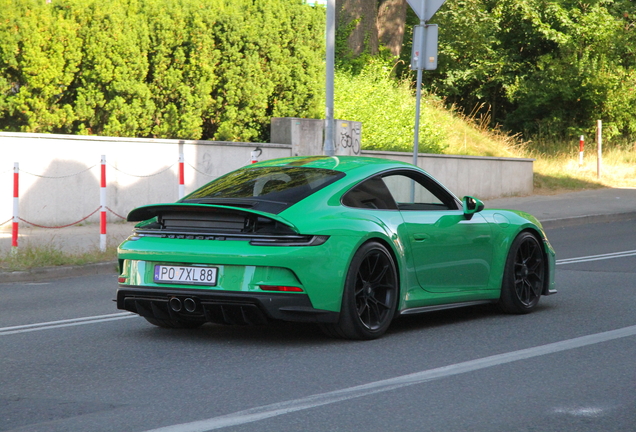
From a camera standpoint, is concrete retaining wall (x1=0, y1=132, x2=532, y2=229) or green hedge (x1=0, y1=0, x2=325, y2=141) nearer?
concrete retaining wall (x1=0, y1=132, x2=532, y2=229)

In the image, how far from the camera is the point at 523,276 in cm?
823

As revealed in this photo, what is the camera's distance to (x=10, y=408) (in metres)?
4.82

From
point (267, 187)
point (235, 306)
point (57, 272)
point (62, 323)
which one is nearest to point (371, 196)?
point (267, 187)

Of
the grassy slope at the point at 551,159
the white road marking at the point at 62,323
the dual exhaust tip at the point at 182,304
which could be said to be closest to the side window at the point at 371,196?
the dual exhaust tip at the point at 182,304

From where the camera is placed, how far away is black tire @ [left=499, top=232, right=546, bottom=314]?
802 cm

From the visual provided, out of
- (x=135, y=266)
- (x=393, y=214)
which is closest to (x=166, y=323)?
(x=135, y=266)

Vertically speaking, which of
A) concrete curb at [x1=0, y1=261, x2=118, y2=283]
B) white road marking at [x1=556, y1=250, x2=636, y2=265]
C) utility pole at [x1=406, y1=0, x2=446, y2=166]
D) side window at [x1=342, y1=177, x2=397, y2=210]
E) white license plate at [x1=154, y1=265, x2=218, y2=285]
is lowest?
concrete curb at [x1=0, y1=261, x2=118, y2=283]

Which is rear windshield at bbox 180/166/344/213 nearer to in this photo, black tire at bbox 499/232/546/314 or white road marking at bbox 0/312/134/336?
white road marking at bbox 0/312/134/336

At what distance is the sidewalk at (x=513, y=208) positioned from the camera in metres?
11.5

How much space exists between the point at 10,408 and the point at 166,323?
248cm

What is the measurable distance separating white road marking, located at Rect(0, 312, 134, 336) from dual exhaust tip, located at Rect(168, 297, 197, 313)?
155cm

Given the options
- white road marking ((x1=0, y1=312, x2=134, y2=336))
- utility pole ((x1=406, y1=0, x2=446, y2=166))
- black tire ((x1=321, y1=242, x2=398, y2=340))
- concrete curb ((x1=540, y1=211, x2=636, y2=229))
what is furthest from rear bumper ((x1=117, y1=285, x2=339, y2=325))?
concrete curb ((x1=540, y1=211, x2=636, y2=229))

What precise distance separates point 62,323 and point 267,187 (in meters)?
2.18

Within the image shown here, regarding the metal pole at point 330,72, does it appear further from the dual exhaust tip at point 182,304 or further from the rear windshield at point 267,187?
the dual exhaust tip at point 182,304
